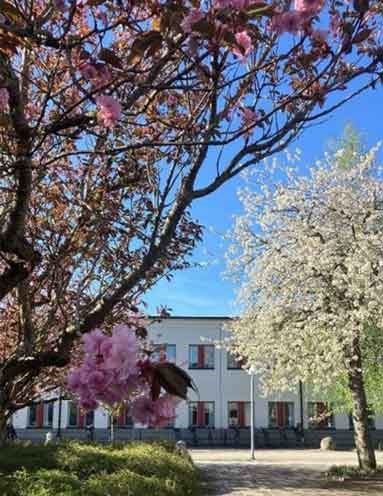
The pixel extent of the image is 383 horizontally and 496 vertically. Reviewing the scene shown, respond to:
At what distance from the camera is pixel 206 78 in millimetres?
3188

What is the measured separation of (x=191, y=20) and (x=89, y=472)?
Result: 9.22 m

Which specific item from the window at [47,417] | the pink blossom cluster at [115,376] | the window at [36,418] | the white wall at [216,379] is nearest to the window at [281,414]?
the white wall at [216,379]

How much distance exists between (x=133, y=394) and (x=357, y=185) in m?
16.3

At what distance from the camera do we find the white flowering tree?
A: 616 inches

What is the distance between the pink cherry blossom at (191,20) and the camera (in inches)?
95.9

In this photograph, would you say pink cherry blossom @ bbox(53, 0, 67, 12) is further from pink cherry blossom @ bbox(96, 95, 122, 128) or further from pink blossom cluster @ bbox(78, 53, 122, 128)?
pink cherry blossom @ bbox(96, 95, 122, 128)

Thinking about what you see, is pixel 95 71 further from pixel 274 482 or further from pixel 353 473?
pixel 353 473

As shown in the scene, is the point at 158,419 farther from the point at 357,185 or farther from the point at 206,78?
the point at 357,185

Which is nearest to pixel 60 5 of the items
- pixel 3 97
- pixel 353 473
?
pixel 3 97

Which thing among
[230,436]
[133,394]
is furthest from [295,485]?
[230,436]

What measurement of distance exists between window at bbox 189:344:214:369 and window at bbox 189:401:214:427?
199 cm

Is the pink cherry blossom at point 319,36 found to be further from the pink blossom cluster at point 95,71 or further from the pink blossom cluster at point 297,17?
the pink blossom cluster at point 95,71

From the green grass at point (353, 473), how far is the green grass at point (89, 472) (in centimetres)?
449

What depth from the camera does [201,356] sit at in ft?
113
